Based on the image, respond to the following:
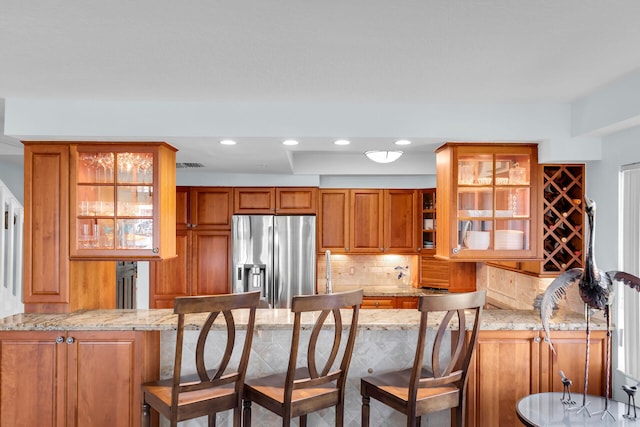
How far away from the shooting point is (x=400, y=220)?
5594mm

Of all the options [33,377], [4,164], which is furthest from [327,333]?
[4,164]

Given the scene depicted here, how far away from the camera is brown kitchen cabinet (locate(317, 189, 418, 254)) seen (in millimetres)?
5586

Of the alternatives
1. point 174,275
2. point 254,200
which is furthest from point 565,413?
point 174,275

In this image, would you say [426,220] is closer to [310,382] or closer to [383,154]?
[383,154]

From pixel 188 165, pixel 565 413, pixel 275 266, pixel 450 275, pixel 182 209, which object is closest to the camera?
pixel 565 413

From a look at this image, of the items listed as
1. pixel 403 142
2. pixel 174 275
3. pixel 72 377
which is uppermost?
pixel 403 142

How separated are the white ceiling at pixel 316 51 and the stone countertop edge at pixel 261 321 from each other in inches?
46.1

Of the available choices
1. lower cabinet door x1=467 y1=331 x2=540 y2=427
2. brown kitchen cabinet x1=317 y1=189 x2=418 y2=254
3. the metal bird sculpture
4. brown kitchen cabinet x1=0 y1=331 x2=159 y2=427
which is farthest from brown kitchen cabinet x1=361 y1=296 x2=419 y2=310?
brown kitchen cabinet x1=0 y1=331 x2=159 y2=427

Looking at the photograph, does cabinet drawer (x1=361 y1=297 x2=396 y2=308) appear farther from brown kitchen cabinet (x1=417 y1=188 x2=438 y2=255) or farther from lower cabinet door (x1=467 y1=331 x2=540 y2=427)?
lower cabinet door (x1=467 y1=331 x2=540 y2=427)

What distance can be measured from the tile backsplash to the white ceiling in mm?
3071

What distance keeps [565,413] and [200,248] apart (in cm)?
407

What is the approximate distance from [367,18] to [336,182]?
3.93m

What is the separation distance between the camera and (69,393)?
9.42 feet

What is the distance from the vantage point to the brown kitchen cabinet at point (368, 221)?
5.59 meters
